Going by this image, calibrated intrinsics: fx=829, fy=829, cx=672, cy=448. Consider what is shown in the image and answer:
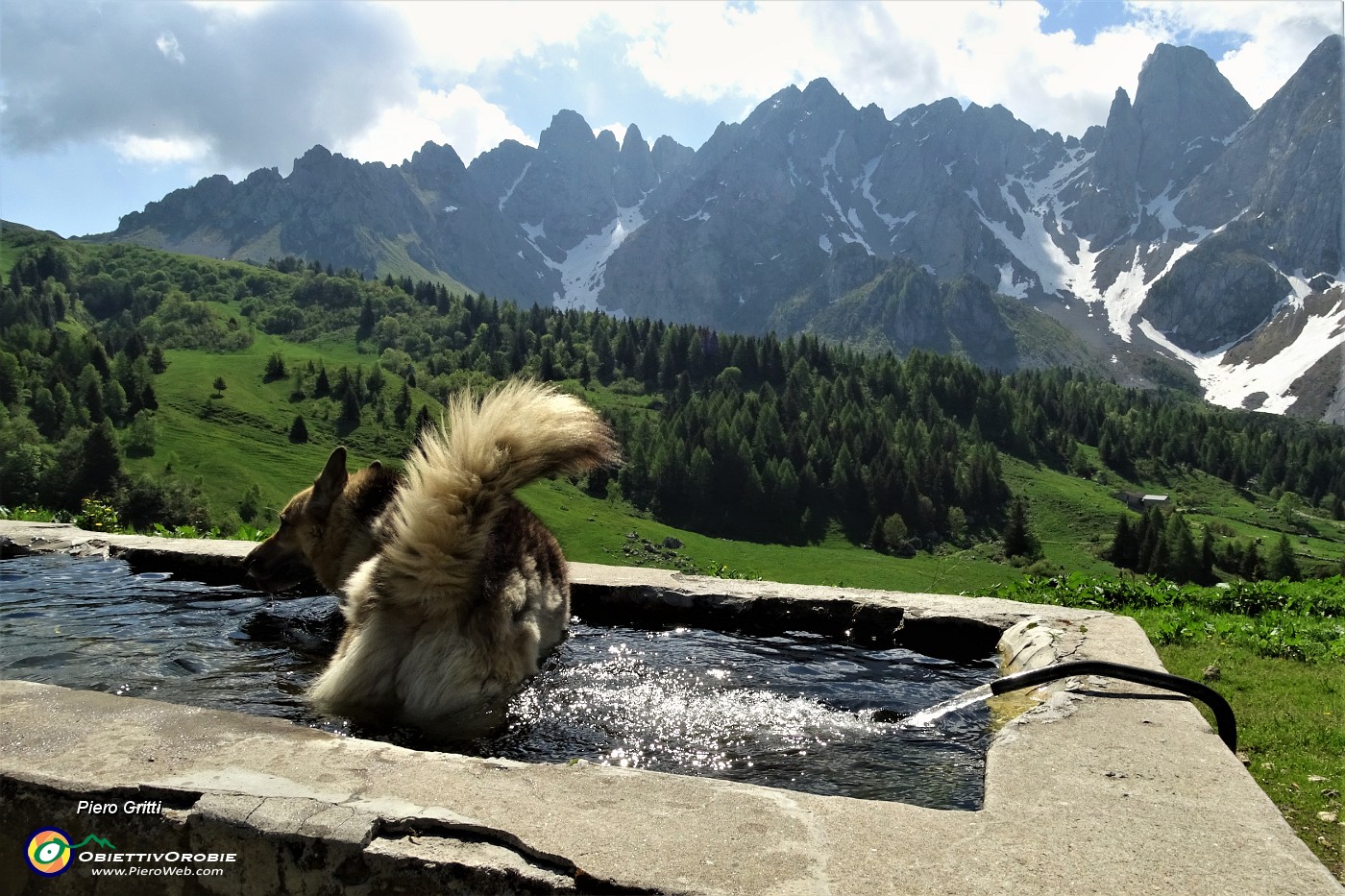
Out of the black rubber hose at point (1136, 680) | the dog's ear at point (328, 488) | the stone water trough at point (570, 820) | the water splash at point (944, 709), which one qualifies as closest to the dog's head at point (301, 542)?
the dog's ear at point (328, 488)

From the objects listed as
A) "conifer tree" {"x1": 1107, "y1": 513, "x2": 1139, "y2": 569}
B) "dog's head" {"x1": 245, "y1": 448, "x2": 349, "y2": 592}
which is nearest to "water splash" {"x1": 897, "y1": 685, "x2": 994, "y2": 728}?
"dog's head" {"x1": 245, "y1": 448, "x2": 349, "y2": 592}

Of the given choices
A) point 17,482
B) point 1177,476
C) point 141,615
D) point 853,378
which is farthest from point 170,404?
point 1177,476

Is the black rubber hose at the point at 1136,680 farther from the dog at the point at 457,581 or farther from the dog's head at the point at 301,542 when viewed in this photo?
the dog's head at the point at 301,542

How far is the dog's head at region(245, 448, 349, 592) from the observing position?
829 centimetres

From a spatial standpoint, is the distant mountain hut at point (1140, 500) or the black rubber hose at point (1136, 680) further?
the distant mountain hut at point (1140, 500)

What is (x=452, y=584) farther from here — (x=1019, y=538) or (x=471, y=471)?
(x=1019, y=538)

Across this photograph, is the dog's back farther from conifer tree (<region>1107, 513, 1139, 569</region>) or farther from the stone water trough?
conifer tree (<region>1107, 513, 1139, 569</region>)

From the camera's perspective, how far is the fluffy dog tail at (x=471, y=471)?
5426 millimetres

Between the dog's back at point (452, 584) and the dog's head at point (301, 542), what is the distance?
8.51 ft

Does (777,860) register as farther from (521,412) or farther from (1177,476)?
(1177,476)

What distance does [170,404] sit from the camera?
117m

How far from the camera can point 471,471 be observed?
5.53m

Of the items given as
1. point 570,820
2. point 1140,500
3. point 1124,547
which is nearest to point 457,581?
point 570,820

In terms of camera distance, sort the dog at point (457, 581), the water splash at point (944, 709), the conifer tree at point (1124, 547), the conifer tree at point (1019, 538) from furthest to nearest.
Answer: the conifer tree at point (1019, 538) < the conifer tree at point (1124, 547) < the water splash at point (944, 709) < the dog at point (457, 581)
